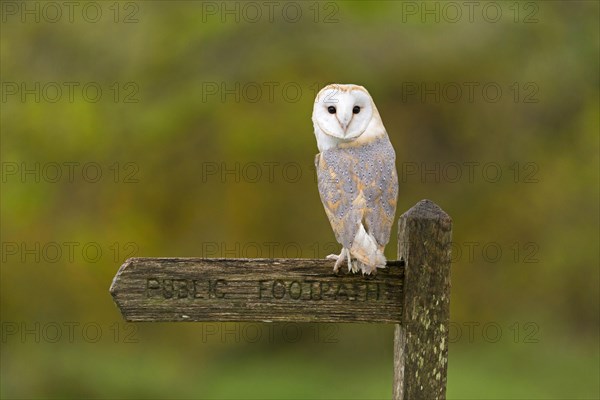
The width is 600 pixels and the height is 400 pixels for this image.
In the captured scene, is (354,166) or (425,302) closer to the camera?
(425,302)

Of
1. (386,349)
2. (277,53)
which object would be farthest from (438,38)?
(386,349)

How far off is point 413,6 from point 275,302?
2660mm

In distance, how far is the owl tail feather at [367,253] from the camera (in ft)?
5.57

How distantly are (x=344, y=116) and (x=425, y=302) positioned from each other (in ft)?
Answer: 1.52

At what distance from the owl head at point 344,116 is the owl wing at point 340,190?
0.13 ft

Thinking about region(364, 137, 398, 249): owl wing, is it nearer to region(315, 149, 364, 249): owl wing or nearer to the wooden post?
region(315, 149, 364, 249): owl wing

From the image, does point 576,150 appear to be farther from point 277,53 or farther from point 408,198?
point 277,53

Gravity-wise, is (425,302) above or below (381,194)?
below

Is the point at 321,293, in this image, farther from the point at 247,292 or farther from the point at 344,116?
the point at 344,116

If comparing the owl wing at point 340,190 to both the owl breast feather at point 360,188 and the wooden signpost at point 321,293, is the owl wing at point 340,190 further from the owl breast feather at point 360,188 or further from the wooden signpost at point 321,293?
the wooden signpost at point 321,293

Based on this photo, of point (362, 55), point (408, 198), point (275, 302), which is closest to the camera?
point (275, 302)

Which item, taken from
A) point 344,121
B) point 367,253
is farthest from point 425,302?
point 344,121

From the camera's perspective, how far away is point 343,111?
1894 millimetres

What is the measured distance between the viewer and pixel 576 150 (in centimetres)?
389
